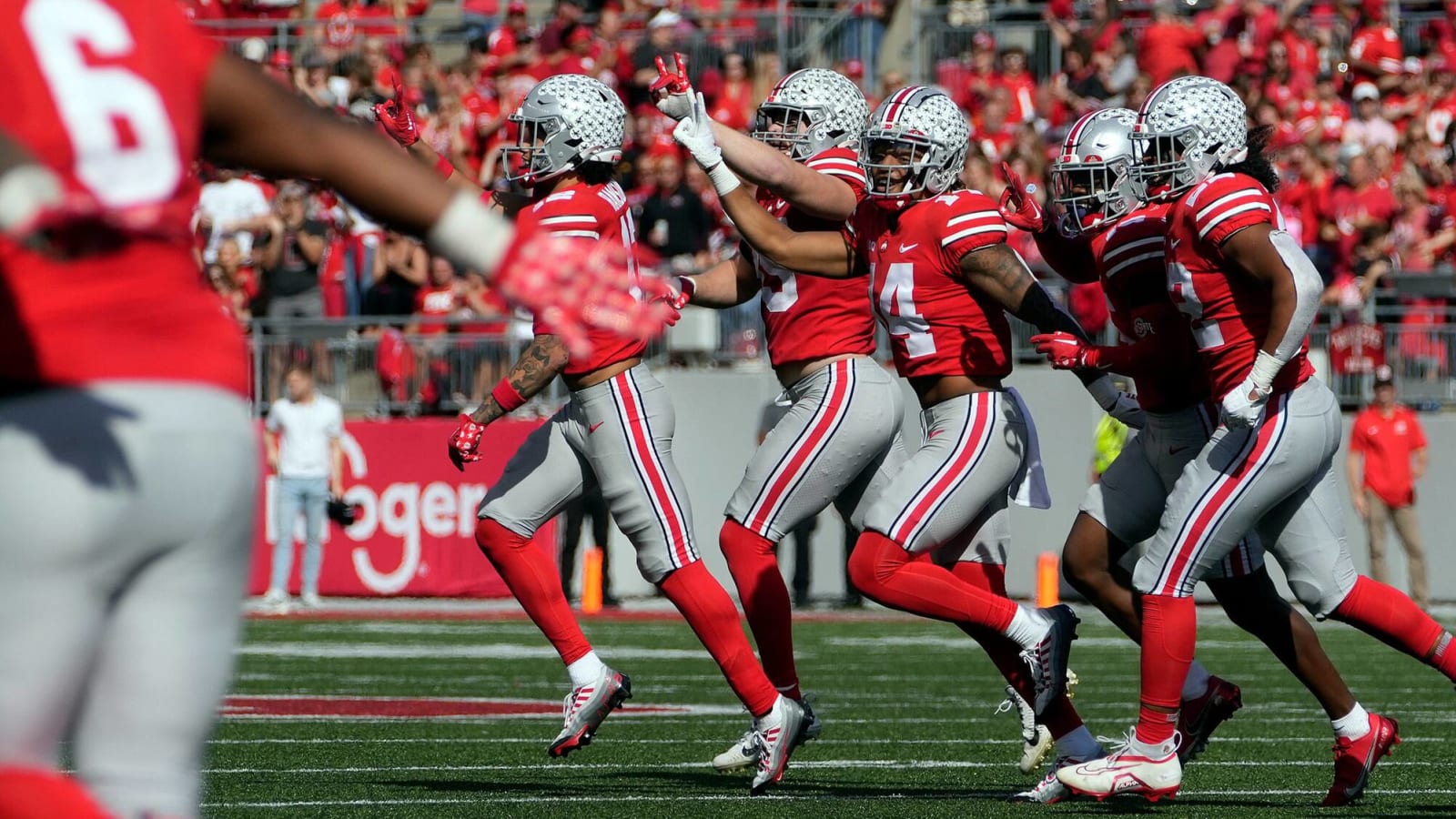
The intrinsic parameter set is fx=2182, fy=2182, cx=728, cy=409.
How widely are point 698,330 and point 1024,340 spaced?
2.46 metres

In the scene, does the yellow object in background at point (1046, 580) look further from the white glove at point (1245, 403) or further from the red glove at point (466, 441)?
the white glove at point (1245, 403)

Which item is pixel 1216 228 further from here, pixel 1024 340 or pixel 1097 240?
pixel 1024 340

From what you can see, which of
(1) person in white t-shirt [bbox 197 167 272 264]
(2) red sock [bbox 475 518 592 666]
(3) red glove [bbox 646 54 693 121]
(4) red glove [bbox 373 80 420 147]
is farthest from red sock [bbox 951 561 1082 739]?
(1) person in white t-shirt [bbox 197 167 272 264]

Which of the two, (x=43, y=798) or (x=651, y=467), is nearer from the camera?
(x=43, y=798)

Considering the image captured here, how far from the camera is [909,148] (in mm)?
6402

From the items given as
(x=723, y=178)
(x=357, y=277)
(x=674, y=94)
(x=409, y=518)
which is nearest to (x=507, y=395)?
(x=723, y=178)

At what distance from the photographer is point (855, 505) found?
699 cm

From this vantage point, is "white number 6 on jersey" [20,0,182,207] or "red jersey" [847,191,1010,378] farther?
"red jersey" [847,191,1010,378]

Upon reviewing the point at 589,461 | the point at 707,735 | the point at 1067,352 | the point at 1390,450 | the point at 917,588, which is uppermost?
the point at 1067,352

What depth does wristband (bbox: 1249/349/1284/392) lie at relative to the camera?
5.56 metres

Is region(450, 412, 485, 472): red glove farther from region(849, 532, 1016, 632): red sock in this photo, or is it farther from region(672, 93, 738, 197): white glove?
region(849, 532, 1016, 632): red sock

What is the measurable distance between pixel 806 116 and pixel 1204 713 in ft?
7.74

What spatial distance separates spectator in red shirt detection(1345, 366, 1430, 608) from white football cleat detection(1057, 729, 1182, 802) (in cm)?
1018

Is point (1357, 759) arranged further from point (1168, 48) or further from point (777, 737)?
point (1168, 48)
